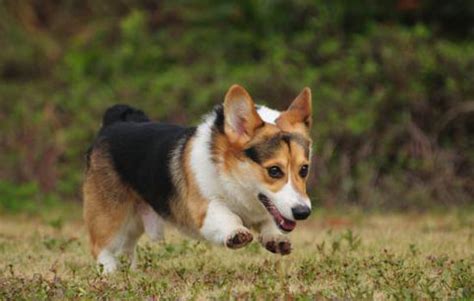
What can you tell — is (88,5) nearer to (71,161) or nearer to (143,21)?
(143,21)

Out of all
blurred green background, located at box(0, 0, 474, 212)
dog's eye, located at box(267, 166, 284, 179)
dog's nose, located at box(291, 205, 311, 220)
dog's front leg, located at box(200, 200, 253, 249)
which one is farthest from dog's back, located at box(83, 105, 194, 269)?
blurred green background, located at box(0, 0, 474, 212)

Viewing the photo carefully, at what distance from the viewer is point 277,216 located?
684cm

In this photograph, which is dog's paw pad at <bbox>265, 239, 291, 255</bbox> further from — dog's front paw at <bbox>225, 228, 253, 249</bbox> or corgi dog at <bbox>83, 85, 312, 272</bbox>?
dog's front paw at <bbox>225, 228, 253, 249</bbox>

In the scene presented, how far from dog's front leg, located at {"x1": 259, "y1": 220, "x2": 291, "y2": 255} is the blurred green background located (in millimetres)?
5990

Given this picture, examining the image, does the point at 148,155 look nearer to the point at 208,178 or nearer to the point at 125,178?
the point at 125,178

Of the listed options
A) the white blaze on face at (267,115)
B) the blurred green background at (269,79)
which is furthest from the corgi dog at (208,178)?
the blurred green background at (269,79)

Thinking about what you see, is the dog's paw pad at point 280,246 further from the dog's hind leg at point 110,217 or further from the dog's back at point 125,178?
the dog's hind leg at point 110,217

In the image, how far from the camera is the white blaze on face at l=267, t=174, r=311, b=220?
6.59 metres

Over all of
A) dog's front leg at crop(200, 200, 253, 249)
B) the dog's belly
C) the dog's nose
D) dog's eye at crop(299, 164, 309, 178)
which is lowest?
the dog's belly

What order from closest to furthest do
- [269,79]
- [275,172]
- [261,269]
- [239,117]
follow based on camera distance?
[275,172], [239,117], [261,269], [269,79]

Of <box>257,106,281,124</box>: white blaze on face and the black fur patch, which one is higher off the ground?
<box>257,106,281,124</box>: white blaze on face

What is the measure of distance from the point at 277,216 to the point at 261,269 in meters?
0.57

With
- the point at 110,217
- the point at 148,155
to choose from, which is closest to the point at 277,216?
the point at 148,155

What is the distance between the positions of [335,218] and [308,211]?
5.82m
